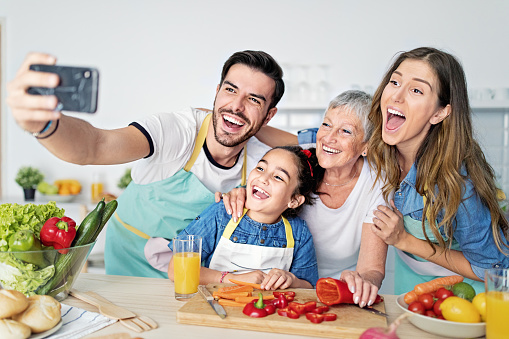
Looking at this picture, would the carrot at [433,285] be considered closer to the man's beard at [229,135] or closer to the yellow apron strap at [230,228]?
the yellow apron strap at [230,228]

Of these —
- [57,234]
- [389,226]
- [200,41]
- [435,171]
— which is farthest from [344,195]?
[200,41]

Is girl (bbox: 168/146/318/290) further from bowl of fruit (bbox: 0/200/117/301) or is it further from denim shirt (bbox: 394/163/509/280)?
bowl of fruit (bbox: 0/200/117/301)

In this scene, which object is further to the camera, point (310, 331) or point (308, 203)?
point (308, 203)

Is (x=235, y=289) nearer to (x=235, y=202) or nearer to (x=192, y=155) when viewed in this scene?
(x=235, y=202)

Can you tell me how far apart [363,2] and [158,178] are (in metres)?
2.68

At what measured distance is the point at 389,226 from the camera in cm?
177

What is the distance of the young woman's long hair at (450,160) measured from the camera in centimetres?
173

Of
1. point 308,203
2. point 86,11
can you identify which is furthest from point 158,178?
point 86,11

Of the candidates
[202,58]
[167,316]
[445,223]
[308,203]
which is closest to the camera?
[167,316]

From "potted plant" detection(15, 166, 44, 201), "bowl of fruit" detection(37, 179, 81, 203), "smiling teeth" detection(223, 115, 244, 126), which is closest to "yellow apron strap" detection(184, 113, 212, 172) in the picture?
"smiling teeth" detection(223, 115, 244, 126)

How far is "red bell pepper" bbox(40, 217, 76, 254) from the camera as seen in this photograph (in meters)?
1.28

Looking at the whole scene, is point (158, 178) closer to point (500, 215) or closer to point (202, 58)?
point (500, 215)

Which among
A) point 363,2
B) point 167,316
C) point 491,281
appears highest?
point 363,2

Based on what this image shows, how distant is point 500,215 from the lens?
1832 mm
